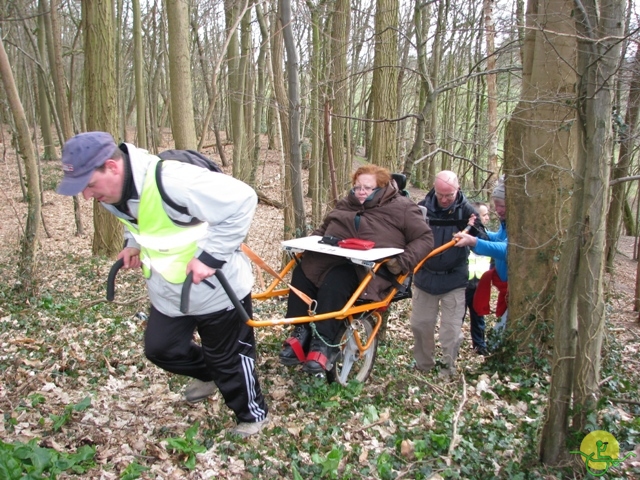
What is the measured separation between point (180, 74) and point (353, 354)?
5.47m

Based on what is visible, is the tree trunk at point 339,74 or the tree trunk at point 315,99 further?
the tree trunk at point 315,99

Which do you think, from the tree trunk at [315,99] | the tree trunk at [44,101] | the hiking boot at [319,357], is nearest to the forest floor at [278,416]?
the hiking boot at [319,357]

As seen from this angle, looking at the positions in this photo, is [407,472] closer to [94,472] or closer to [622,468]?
[622,468]

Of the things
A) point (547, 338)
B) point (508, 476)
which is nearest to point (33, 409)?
point (508, 476)

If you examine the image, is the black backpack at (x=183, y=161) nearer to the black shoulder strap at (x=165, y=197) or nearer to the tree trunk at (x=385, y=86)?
the black shoulder strap at (x=165, y=197)

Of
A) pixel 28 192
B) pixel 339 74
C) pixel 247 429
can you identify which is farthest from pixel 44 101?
pixel 247 429

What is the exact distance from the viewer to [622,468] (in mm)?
3188

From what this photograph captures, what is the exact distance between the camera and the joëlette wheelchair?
423 cm

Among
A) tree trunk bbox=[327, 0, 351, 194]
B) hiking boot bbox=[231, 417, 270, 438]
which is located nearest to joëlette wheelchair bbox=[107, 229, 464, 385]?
hiking boot bbox=[231, 417, 270, 438]

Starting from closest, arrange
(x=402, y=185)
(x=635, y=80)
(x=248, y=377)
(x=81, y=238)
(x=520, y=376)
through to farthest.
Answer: (x=248, y=377) < (x=635, y=80) < (x=520, y=376) < (x=402, y=185) < (x=81, y=238)

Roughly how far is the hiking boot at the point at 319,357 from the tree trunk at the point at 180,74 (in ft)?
16.5

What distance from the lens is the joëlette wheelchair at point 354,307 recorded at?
13.9 ft

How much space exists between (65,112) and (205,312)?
516 inches

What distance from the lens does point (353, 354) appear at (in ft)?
16.0
